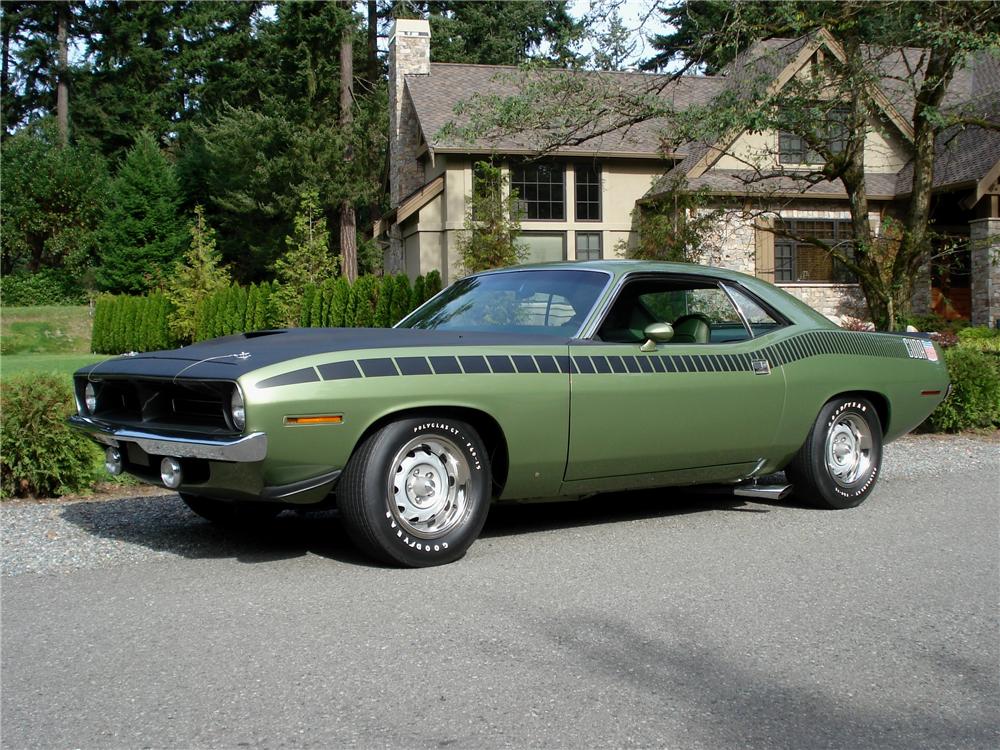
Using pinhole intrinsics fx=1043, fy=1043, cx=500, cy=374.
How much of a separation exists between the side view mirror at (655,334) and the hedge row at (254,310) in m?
10.5

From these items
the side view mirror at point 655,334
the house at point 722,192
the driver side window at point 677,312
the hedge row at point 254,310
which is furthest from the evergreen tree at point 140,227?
the side view mirror at point 655,334

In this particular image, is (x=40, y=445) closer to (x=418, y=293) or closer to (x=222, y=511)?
(x=222, y=511)

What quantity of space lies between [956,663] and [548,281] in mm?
3287

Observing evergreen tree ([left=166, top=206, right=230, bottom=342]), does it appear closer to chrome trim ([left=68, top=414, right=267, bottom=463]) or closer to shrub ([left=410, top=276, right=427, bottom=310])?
shrub ([left=410, top=276, right=427, bottom=310])

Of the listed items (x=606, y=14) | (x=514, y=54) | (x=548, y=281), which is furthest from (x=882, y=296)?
(x=514, y=54)

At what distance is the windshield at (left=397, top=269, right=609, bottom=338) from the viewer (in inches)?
241

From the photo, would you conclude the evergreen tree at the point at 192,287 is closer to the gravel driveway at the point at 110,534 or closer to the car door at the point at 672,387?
the gravel driveway at the point at 110,534

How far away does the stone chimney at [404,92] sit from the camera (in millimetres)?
30734

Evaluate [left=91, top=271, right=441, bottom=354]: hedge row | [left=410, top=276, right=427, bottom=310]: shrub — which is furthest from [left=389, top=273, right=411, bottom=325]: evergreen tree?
[left=410, top=276, right=427, bottom=310]: shrub

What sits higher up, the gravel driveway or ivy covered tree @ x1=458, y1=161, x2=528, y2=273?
ivy covered tree @ x1=458, y1=161, x2=528, y2=273

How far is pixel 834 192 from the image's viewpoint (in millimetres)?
25688

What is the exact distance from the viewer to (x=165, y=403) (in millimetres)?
5328

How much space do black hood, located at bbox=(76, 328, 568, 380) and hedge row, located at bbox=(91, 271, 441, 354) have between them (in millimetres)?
10342

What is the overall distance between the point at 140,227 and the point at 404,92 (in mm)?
18221
